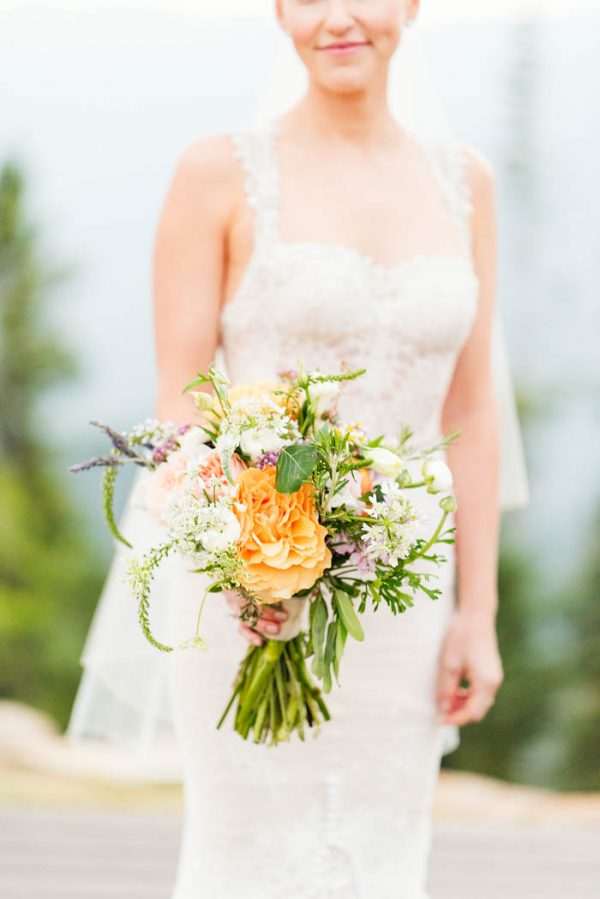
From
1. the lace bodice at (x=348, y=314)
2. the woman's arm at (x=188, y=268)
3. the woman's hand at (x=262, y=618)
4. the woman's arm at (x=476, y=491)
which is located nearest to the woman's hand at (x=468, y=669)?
the woman's arm at (x=476, y=491)

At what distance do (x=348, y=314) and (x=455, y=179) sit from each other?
1.40 ft

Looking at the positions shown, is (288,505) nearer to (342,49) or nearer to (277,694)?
(277,694)

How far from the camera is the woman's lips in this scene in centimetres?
228

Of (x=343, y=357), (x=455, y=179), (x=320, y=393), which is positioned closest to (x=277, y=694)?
(x=320, y=393)

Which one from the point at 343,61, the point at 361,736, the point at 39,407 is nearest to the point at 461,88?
the point at 39,407

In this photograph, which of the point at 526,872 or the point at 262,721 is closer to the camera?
the point at 262,721

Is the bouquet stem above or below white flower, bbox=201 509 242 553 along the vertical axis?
below

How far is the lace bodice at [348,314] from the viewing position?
232 centimetres

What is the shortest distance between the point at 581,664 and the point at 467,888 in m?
1.30

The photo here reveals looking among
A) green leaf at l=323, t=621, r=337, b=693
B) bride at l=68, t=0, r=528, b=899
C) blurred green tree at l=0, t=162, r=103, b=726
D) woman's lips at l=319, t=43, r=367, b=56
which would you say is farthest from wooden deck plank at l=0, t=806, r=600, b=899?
woman's lips at l=319, t=43, r=367, b=56

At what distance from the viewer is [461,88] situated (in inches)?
194

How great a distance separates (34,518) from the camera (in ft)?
17.1

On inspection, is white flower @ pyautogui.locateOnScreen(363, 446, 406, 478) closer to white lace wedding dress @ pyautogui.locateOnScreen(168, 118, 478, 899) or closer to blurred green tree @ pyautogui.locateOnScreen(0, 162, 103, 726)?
white lace wedding dress @ pyautogui.locateOnScreen(168, 118, 478, 899)

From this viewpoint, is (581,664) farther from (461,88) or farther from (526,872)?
(461,88)
